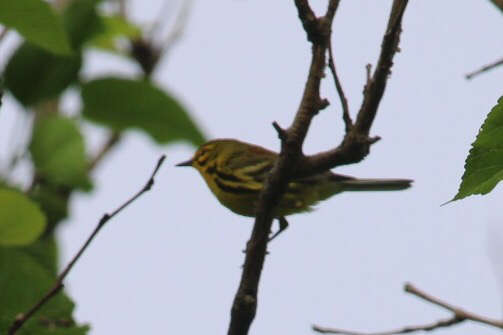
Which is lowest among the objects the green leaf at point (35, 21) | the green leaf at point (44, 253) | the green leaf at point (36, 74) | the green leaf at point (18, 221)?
the green leaf at point (44, 253)

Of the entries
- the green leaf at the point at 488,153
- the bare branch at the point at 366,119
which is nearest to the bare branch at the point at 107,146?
the bare branch at the point at 366,119

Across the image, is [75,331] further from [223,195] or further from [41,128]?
[223,195]

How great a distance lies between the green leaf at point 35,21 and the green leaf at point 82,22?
225 centimetres

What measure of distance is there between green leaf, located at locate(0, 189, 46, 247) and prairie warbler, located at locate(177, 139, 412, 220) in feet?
4.64

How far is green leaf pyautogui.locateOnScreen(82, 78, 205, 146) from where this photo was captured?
4820mm

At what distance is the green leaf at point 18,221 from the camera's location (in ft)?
10.3

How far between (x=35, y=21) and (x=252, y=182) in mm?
2602

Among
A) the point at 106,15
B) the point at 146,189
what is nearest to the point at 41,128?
the point at 106,15

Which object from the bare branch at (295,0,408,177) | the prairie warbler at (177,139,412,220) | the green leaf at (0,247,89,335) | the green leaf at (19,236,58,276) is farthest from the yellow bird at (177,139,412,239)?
the bare branch at (295,0,408,177)

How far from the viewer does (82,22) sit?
16.5 feet

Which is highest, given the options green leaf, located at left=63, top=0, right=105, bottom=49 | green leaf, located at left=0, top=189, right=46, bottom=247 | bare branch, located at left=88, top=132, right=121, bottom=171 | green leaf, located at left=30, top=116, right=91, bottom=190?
green leaf, located at left=63, top=0, right=105, bottom=49

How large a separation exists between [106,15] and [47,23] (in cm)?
336

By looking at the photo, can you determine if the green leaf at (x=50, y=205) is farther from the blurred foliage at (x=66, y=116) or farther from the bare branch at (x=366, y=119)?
the bare branch at (x=366, y=119)

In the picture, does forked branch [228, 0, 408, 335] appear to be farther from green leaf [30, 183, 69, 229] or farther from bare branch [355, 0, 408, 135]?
green leaf [30, 183, 69, 229]
